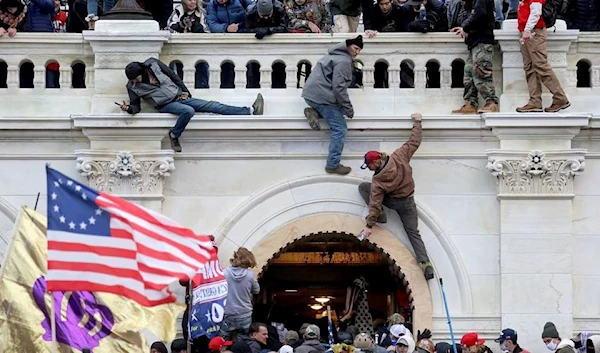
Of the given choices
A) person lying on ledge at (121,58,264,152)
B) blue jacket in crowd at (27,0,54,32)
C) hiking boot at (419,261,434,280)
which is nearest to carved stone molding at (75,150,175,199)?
person lying on ledge at (121,58,264,152)

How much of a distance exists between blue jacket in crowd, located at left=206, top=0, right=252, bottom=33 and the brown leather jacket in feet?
11.0

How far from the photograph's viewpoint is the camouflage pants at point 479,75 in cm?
3419

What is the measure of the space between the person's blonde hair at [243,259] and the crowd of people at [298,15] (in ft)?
9.88

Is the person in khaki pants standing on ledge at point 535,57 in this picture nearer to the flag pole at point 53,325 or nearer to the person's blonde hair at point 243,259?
the person's blonde hair at point 243,259

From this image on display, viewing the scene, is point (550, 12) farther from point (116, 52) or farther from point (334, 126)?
point (116, 52)

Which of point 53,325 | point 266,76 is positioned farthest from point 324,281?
point 53,325

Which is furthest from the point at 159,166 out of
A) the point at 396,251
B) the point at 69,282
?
the point at 69,282

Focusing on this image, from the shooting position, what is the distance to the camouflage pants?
1346 inches

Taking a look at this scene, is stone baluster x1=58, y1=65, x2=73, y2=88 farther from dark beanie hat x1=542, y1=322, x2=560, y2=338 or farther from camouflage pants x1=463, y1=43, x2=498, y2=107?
dark beanie hat x1=542, y1=322, x2=560, y2=338

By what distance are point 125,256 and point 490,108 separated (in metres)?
8.72

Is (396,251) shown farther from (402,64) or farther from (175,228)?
(175,228)

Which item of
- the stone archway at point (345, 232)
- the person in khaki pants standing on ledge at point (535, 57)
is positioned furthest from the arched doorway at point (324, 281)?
the person in khaki pants standing on ledge at point (535, 57)

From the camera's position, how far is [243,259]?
33.8 m

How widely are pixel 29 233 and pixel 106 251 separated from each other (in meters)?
2.54
